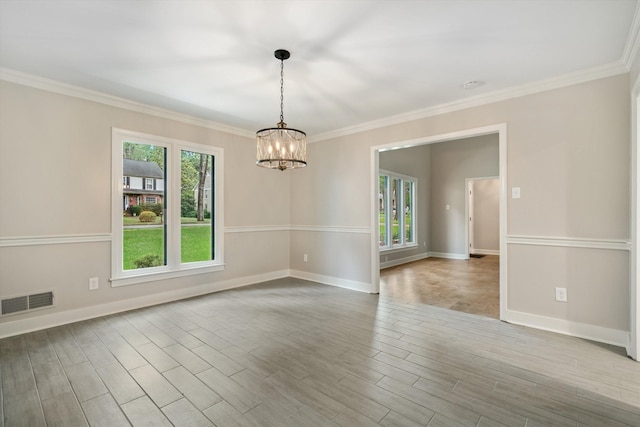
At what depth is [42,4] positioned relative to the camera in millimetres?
2037

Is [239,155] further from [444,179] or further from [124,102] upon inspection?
[444,179]

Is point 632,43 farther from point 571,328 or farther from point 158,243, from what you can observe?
point 158,243

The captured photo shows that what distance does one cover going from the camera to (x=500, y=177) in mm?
3510

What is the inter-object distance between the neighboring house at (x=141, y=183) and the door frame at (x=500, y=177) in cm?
311

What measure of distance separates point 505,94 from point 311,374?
11.8ft

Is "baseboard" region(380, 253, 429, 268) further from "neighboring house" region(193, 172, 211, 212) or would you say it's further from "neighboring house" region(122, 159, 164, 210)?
"neighboring house" region(122, 159, 164, 210)

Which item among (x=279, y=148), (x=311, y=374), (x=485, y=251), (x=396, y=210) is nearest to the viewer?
(x=311, y=374)

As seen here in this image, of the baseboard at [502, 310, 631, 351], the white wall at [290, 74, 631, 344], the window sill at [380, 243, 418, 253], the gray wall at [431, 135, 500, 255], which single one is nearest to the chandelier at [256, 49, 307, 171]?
the white wall at [290, 74, 631, 344]

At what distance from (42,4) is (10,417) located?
2673 millimetres

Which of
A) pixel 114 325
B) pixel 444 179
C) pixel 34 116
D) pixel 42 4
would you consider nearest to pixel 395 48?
pixel 42 4

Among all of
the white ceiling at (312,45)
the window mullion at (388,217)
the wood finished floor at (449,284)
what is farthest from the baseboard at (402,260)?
the white ceiling at (312,45)

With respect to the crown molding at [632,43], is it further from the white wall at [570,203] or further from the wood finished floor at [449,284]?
the wood finished floor at [449,284]

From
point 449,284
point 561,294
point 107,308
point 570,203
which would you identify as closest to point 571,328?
point 561,294

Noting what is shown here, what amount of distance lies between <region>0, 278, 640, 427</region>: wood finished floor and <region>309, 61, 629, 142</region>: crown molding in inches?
102
